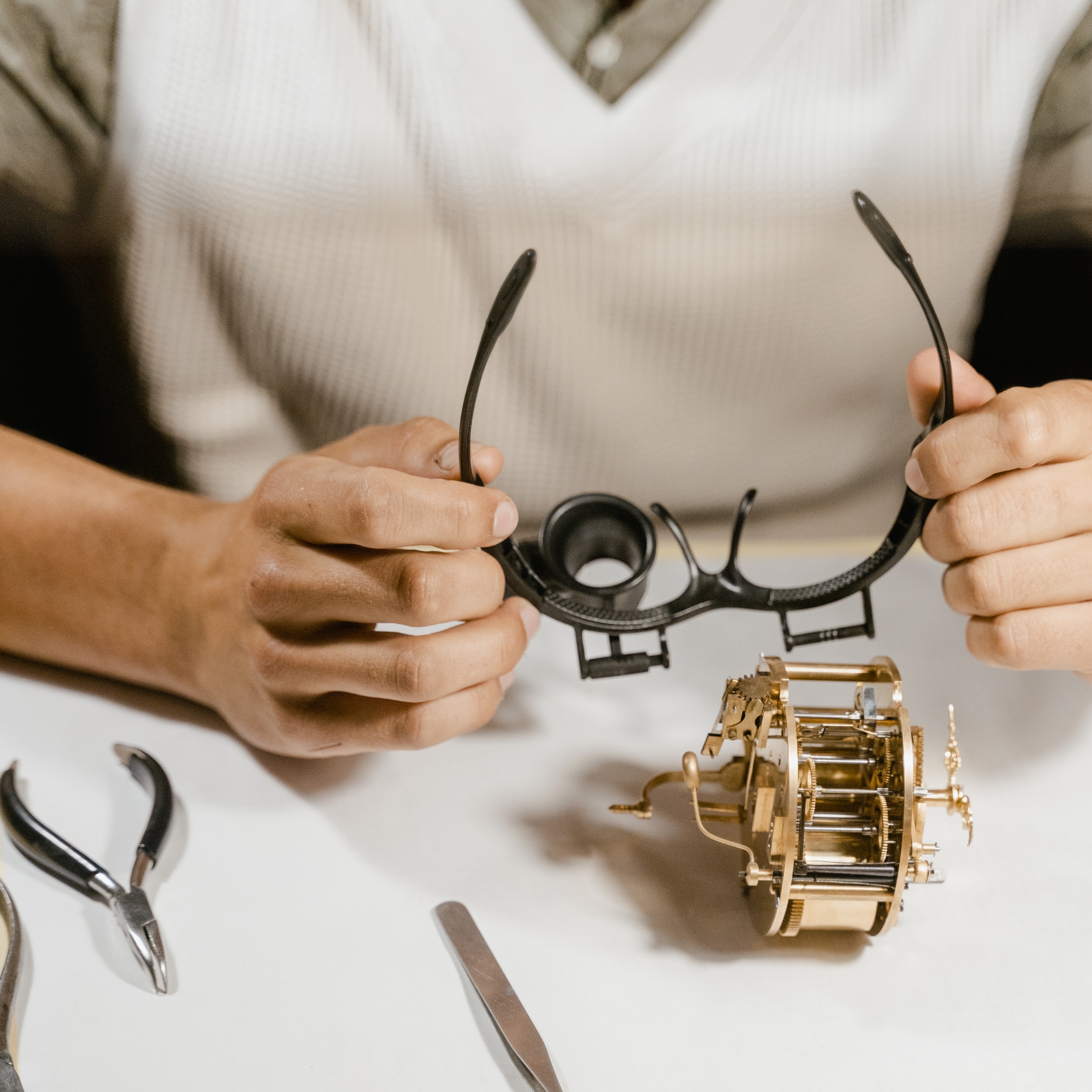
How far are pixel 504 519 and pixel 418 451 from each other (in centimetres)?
8

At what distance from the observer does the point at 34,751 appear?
557 mm

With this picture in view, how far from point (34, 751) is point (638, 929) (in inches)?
14.7

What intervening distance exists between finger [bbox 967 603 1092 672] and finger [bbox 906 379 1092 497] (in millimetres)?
76

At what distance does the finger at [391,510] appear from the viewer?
0.44 metres

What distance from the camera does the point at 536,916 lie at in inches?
18.8

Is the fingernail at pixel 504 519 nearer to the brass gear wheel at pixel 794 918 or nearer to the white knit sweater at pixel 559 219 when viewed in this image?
the brass gear wheel at pixel 794 918

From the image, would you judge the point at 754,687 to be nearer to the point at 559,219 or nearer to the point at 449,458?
the point at 449,458

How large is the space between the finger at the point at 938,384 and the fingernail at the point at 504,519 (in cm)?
22

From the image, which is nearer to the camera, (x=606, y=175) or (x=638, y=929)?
(x=638, y=929)

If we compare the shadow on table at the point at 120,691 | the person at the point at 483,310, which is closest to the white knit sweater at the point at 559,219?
the person at the point at 483,310

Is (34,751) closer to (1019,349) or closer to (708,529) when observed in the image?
(708,529)

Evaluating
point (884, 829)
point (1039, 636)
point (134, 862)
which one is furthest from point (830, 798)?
point (134, 862)

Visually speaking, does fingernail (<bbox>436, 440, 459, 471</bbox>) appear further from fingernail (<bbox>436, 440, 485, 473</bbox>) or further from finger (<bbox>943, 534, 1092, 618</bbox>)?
finger (<bbox>943, 534, 1092, 618</bbox>)

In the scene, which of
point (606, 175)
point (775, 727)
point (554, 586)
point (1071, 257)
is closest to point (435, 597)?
point (554, 586)
